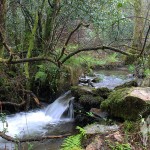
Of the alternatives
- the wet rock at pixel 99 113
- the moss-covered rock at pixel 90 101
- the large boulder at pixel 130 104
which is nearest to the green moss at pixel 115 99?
the large boulder at pixel 130 104

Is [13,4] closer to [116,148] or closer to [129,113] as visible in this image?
[129,113]

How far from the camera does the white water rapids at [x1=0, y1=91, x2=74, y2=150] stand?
8570 millimetres

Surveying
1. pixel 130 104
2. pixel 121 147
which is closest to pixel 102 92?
pixel 130 104

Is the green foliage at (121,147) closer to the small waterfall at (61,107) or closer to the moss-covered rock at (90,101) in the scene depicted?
the moss-covered rock at (90,101)

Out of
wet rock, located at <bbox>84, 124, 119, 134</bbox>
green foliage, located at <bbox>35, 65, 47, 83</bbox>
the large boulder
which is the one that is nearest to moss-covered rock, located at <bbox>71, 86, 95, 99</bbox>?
green foliage, located at <bbox>35, 65, 47, 83</bbox>

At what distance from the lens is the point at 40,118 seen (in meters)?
9.83

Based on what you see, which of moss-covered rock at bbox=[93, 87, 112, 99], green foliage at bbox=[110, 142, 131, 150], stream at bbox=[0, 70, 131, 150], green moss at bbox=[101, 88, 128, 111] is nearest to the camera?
green foliage at bbox=[110, 142, 131, 150]

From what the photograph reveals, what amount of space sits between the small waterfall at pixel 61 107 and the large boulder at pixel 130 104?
261 cm

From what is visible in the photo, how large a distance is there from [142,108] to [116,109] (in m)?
0.79

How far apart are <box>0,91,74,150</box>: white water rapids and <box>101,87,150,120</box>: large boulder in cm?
239

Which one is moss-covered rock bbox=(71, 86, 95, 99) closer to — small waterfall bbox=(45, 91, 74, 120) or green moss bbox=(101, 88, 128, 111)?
small waterfall bbox=(45, 91, 74, 120)

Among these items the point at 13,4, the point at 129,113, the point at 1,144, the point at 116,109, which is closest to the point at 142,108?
the point at 129,113

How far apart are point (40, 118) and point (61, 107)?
0.79 meters

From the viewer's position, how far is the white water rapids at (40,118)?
8.57 meters
